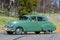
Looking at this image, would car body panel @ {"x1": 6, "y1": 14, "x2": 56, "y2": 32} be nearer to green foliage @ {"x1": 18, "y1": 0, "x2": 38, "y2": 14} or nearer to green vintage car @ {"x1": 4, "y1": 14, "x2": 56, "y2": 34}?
green vintage car @ {"x1": 4, "y1": 14, "x2": 56, "y2": 34}

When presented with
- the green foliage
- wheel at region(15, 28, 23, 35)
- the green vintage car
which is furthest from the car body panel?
the green foliage

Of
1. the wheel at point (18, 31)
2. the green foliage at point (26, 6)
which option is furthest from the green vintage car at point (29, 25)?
the green foliage at point (26, 6)

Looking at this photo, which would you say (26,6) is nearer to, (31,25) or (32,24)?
(32,24)

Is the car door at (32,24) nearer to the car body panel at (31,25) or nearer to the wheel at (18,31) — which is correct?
the car body panel at (31,25)

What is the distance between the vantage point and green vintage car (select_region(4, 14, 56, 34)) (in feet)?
84.8

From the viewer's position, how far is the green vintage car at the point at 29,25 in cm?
2586

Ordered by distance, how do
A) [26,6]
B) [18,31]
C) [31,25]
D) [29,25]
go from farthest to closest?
[26,6] → [31,25] → [29,25] → [18,31]

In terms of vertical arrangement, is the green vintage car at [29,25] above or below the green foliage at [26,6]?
below

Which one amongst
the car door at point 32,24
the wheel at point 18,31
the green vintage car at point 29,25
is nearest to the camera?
the green vintage car at point 29,25

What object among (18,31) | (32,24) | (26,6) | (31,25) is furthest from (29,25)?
(26,6)

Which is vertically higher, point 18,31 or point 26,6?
point 26,6

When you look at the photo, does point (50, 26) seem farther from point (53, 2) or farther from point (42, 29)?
point (53, 2)

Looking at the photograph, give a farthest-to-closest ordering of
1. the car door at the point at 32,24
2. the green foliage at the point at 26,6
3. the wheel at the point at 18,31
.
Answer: the green foliage at the point at 26,6, the car door at the point at 32,24, the wheel at the point at 18,31

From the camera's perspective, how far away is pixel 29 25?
2683cm
